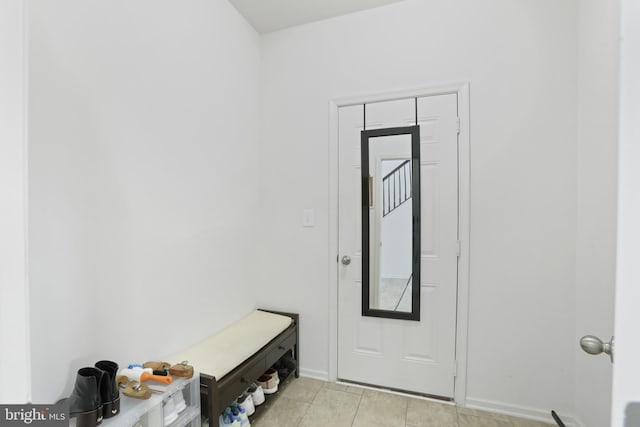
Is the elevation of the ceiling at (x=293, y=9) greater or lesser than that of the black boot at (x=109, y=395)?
greater

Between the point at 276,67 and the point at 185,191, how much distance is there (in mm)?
1334

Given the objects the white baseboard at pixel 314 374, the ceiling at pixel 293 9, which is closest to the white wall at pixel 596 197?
the ceiling at pixel 293 9

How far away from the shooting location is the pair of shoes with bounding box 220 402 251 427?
1.55m

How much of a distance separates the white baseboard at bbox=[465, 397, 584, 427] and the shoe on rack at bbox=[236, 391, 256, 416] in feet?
4.52

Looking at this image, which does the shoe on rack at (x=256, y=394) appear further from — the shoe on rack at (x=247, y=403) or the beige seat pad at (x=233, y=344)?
the beige seat pad at (x=233, y=344)

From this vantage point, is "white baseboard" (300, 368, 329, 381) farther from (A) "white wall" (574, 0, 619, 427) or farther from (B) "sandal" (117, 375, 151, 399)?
(A) "white wall" (574, 0, 619, 427)

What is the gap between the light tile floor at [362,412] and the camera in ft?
5.68

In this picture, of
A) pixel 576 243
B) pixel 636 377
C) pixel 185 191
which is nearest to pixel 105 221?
pixel 185 191

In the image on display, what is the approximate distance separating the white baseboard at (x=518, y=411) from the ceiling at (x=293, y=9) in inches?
109

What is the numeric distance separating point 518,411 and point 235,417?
1.72m

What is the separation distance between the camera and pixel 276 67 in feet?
7.70

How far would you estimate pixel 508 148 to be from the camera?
182 cm

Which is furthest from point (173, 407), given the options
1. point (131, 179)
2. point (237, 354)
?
point (131, 179)

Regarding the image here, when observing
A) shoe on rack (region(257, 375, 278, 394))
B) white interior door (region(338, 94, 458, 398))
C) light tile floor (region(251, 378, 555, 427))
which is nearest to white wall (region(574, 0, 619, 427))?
light tile floor (region(251, 378, 555, 427))
